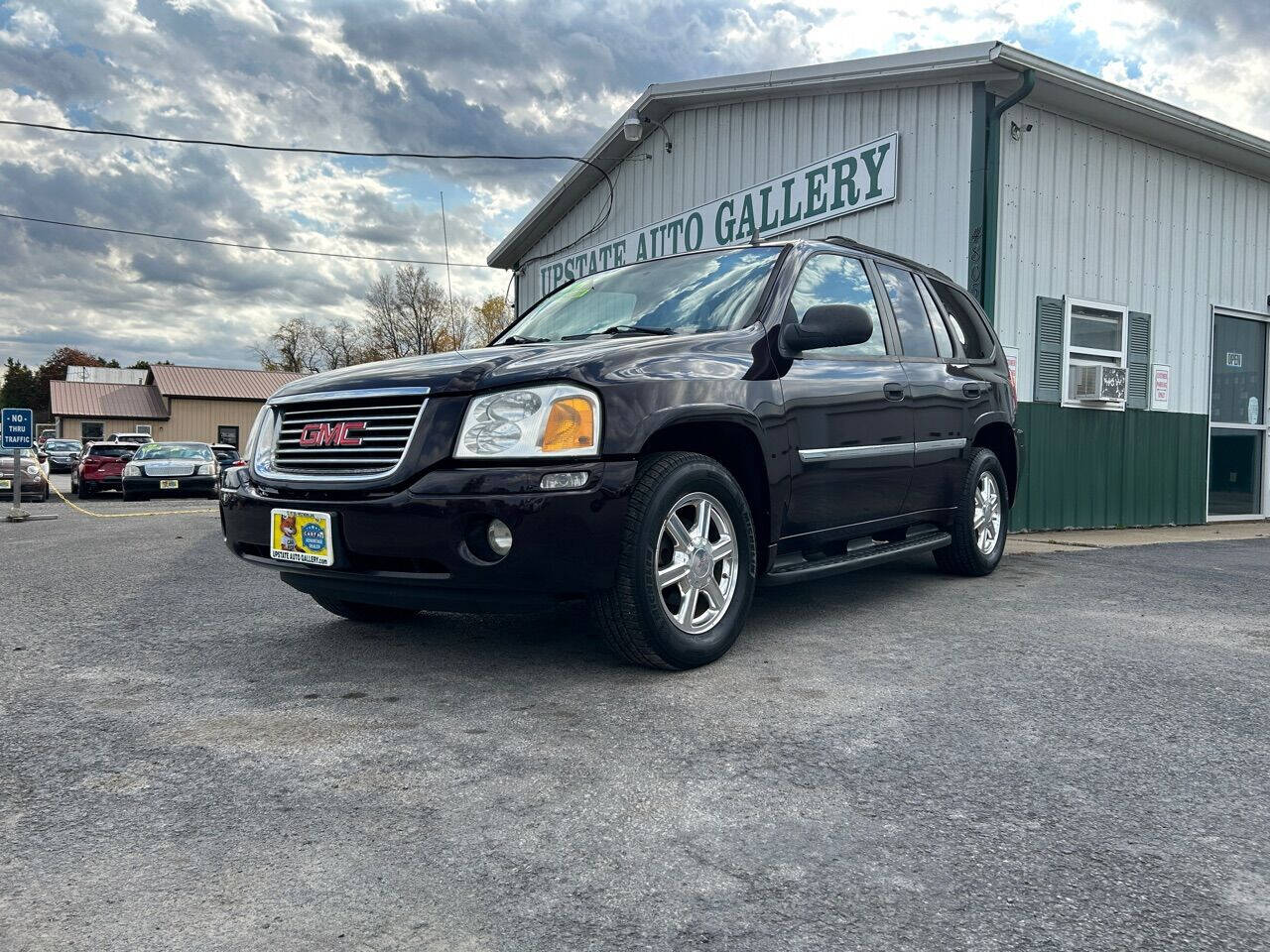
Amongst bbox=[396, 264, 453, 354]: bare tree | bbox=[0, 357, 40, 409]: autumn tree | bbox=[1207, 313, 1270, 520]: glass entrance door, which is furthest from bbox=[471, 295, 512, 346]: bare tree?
bbox=[0, 357, 40, 409]: autumn tree

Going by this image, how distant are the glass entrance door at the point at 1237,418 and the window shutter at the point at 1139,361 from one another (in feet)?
4.60

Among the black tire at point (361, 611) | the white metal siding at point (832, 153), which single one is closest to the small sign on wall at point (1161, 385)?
Result: the white metal siding at point (832, 153)

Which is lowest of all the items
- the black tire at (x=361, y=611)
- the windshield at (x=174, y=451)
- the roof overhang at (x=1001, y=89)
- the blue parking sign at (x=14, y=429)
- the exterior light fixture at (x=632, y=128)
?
the black tire at (x=361, y=611)

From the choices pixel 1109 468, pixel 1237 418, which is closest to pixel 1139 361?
pixel 1109 468

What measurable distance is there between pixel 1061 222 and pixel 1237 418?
4.22m

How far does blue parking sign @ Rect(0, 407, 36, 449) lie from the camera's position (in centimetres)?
1327

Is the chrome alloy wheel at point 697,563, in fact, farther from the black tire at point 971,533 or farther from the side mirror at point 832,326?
the black tire at point 971,533

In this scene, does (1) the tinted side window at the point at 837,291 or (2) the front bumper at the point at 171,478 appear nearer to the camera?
(1) the tinted side window at the point at 837,291

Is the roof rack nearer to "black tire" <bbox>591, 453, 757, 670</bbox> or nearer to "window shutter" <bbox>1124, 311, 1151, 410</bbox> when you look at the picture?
"black tire" <bbox>591, 453, 757, 670</bbox>

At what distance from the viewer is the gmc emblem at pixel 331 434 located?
3.55 metres

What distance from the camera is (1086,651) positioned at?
3949 mm

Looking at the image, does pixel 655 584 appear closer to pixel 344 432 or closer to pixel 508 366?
pixel 508 366

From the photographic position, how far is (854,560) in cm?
450

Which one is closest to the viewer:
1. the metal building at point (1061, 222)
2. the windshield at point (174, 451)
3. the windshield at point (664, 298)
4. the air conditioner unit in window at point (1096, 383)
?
the windshield at point (664, 298)
